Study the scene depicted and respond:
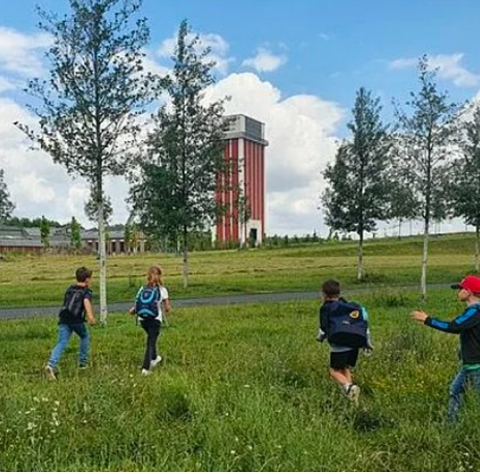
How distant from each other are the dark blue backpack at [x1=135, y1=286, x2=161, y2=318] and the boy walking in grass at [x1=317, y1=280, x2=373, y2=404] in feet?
10.4

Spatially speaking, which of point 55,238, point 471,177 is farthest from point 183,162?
point 55,238

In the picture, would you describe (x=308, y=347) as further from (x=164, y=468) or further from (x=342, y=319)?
(x=164, y=468)

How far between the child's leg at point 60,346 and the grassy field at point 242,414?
300 millimetres

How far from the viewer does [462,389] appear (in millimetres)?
7109

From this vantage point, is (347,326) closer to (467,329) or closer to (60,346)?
(467,329)

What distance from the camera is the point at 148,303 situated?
34.1 feet

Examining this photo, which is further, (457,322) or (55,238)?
(55,238)

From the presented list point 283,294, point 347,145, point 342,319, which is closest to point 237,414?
point 342,319

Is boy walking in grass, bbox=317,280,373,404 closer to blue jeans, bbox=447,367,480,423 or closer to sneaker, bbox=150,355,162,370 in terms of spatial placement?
blue jeans, bbox=447,367,480,423

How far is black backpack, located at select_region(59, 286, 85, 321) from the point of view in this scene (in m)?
10.3

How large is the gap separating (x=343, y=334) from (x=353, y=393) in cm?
72

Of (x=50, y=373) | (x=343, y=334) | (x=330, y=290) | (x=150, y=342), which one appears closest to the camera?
(x=343, y=334)

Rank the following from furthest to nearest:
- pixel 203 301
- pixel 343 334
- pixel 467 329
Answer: pixel 203 301, pixel 343 334, pixel 467 329

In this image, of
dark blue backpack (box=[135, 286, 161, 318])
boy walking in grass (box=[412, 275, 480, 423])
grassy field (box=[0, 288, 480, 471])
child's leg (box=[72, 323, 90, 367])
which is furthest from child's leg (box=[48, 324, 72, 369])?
boy walking in grass (box=[412, 275, 480, 423])
